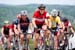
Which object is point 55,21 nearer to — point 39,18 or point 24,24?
point 39,18

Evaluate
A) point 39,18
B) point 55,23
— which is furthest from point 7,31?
point 55,23

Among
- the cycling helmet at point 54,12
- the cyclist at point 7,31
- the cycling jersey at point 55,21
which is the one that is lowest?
the cyclist at point 7,31

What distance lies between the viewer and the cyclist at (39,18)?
481 centimetres

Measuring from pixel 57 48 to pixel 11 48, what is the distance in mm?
853

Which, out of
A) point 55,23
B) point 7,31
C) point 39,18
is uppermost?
point 39,18

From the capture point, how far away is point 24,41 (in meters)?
4.86

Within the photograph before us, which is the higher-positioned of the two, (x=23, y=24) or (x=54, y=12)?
(x=54, y=12)

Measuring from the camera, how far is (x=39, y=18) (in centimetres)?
482

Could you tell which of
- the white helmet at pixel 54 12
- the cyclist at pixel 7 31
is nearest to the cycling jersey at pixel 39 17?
the white helmet at pixel 54 12

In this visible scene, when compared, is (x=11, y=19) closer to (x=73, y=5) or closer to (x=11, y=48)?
(x=11, y=48)

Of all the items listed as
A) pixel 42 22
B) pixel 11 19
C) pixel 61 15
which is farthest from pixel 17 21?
pixel 61 15

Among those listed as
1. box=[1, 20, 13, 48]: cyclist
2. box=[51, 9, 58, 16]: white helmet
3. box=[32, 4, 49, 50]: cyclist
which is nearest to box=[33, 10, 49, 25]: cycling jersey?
box=[32, 4, 49, 50]: cyclist

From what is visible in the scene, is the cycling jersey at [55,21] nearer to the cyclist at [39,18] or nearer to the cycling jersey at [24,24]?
the cyclist at [39,18]

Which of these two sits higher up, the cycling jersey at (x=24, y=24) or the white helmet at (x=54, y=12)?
the white helmet at (x=54, y=12)
